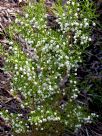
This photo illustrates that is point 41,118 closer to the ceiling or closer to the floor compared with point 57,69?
closer to the floor

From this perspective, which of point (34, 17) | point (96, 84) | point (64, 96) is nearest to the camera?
point (34, 17)

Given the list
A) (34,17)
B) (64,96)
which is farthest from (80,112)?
(34,17)

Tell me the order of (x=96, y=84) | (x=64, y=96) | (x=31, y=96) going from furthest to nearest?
1. (x=96, y=84)
2. (x=64, y=96)
3. (x=31, y=96)

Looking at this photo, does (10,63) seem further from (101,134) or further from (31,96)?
(101,134)

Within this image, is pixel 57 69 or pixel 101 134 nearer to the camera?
pixel 57 69

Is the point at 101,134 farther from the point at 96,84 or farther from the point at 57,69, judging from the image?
the point at 57,69

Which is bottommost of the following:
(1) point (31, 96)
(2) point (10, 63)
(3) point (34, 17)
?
(1) point (31, 96)
